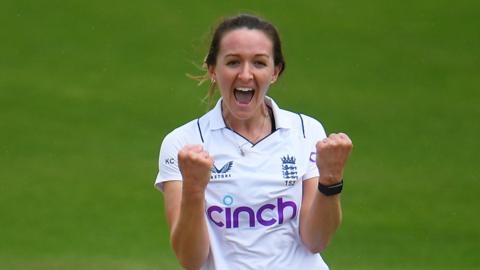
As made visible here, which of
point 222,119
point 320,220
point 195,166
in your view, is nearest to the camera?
point 195,166

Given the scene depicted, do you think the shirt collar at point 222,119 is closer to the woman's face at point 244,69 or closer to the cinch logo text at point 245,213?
the woman's face at point 244,69

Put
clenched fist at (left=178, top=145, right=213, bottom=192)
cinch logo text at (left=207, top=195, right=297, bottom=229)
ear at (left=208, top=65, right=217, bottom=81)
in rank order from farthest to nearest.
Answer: ear at (left=208, top=65, right=217, bottom=81) < cinch logo text at (left=207, top=195, right=297, bottom=229) < clenched fist at (left=178, top=145, right=213, bottom=192)

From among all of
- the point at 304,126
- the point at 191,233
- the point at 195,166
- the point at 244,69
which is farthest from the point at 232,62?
the point at 191,233

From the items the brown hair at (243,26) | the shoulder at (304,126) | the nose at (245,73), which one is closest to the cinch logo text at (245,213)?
the shoulder at (304,126)

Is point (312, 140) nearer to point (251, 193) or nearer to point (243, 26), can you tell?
point (251, 193)

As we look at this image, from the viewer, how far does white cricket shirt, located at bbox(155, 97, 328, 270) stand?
434 cm

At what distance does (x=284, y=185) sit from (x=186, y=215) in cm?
42

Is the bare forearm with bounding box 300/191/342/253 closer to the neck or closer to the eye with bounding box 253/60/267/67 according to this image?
the neck

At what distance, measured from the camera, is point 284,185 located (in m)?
4.38

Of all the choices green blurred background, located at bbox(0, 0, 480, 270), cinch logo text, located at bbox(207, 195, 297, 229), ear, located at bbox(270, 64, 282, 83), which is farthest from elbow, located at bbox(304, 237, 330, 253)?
green blurred background, located at bbox(0, 0, 480, 270)

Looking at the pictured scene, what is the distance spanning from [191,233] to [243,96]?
0.56 metres

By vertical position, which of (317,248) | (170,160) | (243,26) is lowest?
(317,248)

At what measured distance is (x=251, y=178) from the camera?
4.36m

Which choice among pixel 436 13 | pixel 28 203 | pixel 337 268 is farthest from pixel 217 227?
pixel 436 13
